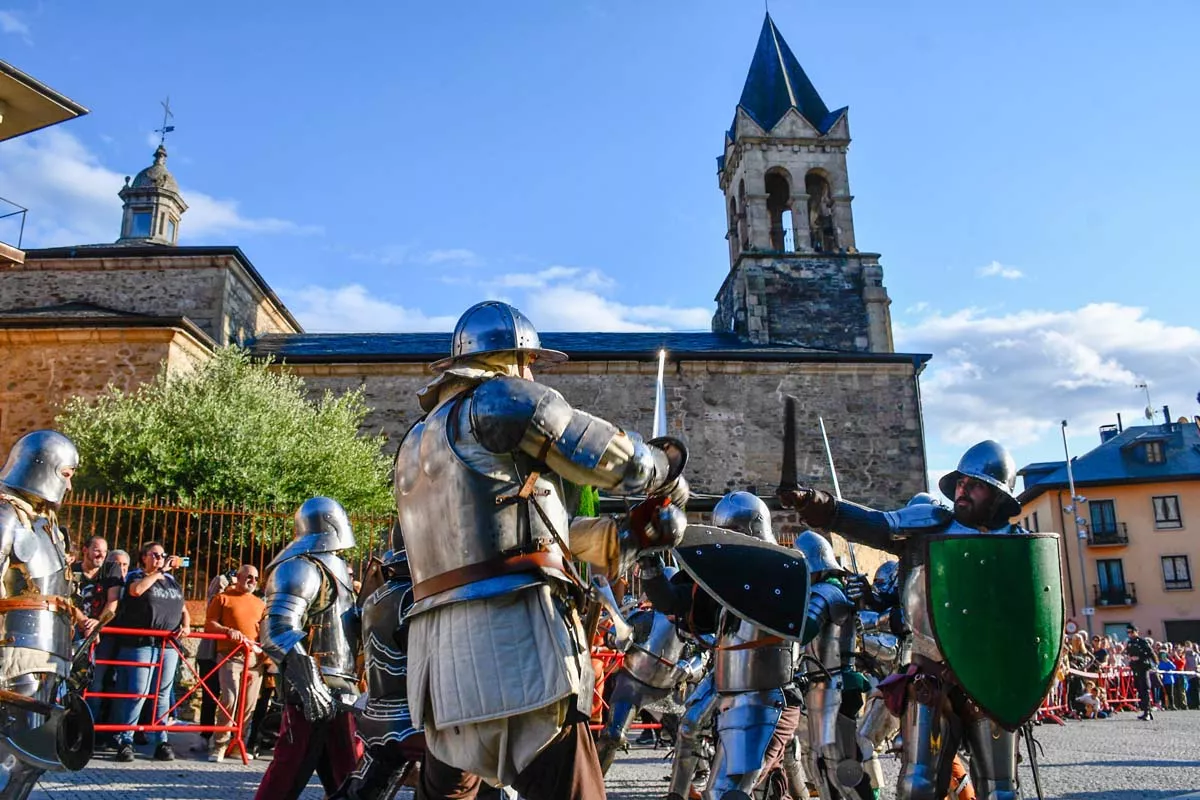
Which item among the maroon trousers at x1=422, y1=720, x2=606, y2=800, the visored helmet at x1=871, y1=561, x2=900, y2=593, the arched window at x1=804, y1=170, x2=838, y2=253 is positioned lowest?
the maroon trousers at x1=422, y1=720, x2=606, y2=800

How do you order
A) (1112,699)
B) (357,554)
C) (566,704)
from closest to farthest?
(566,704) → (357,554) → (1112,699)

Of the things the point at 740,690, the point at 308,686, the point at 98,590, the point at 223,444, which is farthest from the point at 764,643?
the point at 223,444

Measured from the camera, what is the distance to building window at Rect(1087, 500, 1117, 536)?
38534 millimetres

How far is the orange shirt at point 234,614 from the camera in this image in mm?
8492

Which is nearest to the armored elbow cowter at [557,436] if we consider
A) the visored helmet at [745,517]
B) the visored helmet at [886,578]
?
the visored helmet at [745,517]

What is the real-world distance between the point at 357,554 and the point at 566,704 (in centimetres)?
1283

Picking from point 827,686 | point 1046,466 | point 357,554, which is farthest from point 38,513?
point 1046,466

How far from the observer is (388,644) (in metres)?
4.14

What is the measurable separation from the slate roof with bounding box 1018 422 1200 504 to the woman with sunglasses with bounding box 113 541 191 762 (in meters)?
38.0

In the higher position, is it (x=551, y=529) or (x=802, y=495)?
(x=802, y=495)

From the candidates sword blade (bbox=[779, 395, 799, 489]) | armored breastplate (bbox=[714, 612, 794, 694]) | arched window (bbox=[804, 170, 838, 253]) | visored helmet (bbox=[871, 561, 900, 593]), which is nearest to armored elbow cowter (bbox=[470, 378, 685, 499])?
sword blade (bbox=[779, 395, 799, 489])

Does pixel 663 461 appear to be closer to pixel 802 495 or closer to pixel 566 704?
pixel 566 704

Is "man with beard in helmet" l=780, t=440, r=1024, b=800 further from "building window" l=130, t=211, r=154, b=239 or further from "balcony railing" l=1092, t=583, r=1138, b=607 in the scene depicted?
"balcony railing" l=1092, t=583, r=1138, b=607

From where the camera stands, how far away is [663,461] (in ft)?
8.94
